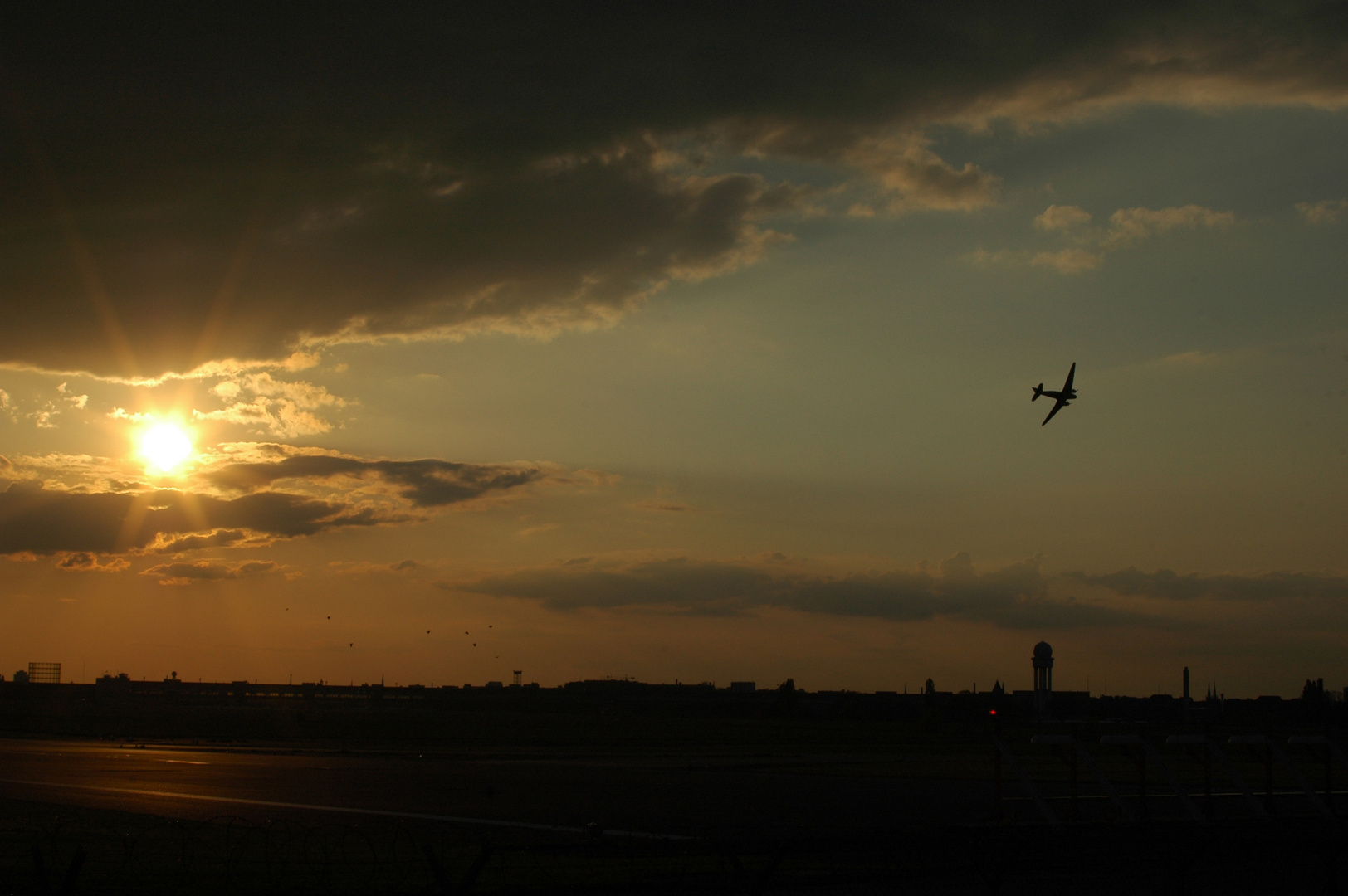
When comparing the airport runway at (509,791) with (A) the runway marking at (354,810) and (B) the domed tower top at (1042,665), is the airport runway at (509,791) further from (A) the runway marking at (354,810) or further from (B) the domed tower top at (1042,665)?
(B) the domed tower top at (1042,665)

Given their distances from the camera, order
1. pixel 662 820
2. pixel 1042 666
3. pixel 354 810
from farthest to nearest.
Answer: pixel 1042 666
pixel 354 810
pixel 662 820

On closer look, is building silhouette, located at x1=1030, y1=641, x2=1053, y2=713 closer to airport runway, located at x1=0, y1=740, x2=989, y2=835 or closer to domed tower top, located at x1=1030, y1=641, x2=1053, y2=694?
domed tower top, located at x1=1030, y1=641, x2=1053, y2=694

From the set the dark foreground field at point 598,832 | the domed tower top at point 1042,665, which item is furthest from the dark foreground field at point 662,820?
the domed tower top at point 1042,665

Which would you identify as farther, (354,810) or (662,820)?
(354,810)

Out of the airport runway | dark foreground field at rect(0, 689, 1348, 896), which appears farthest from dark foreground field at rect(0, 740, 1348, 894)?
the airport runway

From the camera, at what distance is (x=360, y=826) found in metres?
33.0

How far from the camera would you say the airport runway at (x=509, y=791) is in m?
36.2

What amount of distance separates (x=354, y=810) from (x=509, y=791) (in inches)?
413

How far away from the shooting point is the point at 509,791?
47.3m

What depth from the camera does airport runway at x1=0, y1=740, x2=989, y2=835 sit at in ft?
119

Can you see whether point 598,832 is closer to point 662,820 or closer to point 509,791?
point 662,820

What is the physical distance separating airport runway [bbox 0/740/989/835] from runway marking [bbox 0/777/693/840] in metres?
0.08

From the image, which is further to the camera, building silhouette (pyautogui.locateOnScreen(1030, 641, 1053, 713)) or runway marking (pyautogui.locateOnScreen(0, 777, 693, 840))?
building silhouette (pyautogui.locateOnScreen(1030, 641, 1053, 713))

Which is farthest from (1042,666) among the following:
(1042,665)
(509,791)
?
(509,791)
